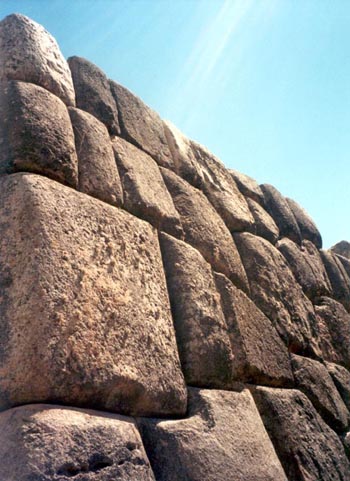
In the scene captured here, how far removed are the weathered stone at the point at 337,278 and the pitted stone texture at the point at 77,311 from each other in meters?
2.08

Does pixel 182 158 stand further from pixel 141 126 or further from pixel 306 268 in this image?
A: pixel 306 268

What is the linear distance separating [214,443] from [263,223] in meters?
1.71

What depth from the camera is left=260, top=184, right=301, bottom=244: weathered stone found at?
3365 mm

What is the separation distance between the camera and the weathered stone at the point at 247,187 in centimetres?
322

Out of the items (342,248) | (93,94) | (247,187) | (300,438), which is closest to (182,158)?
(93,94)

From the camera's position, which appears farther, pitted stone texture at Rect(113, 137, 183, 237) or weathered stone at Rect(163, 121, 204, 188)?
weathered stone at Rect(163, 121, 204, 188)

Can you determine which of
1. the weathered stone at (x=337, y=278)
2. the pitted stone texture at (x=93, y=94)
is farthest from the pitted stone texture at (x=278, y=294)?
the pitted stone texture at (x=93, y=94)

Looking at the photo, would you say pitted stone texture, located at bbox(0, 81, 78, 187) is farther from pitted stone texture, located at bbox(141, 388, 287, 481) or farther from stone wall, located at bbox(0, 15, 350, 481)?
pitted stone texture, located at bbox(141, 388, 287, 481)

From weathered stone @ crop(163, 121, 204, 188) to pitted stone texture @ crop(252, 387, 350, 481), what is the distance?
1.09 m

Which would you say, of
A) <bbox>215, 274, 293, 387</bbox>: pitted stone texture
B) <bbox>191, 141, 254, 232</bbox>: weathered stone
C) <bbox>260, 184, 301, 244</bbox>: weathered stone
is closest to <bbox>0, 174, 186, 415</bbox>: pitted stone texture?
<bbox>215, 274, 293, 387</bbox>: pitted stone texture

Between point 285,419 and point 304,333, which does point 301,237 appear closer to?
point 304,333

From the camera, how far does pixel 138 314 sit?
158 centimetres

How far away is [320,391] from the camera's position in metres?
2.47

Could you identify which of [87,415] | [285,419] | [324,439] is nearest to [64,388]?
[87,415]
